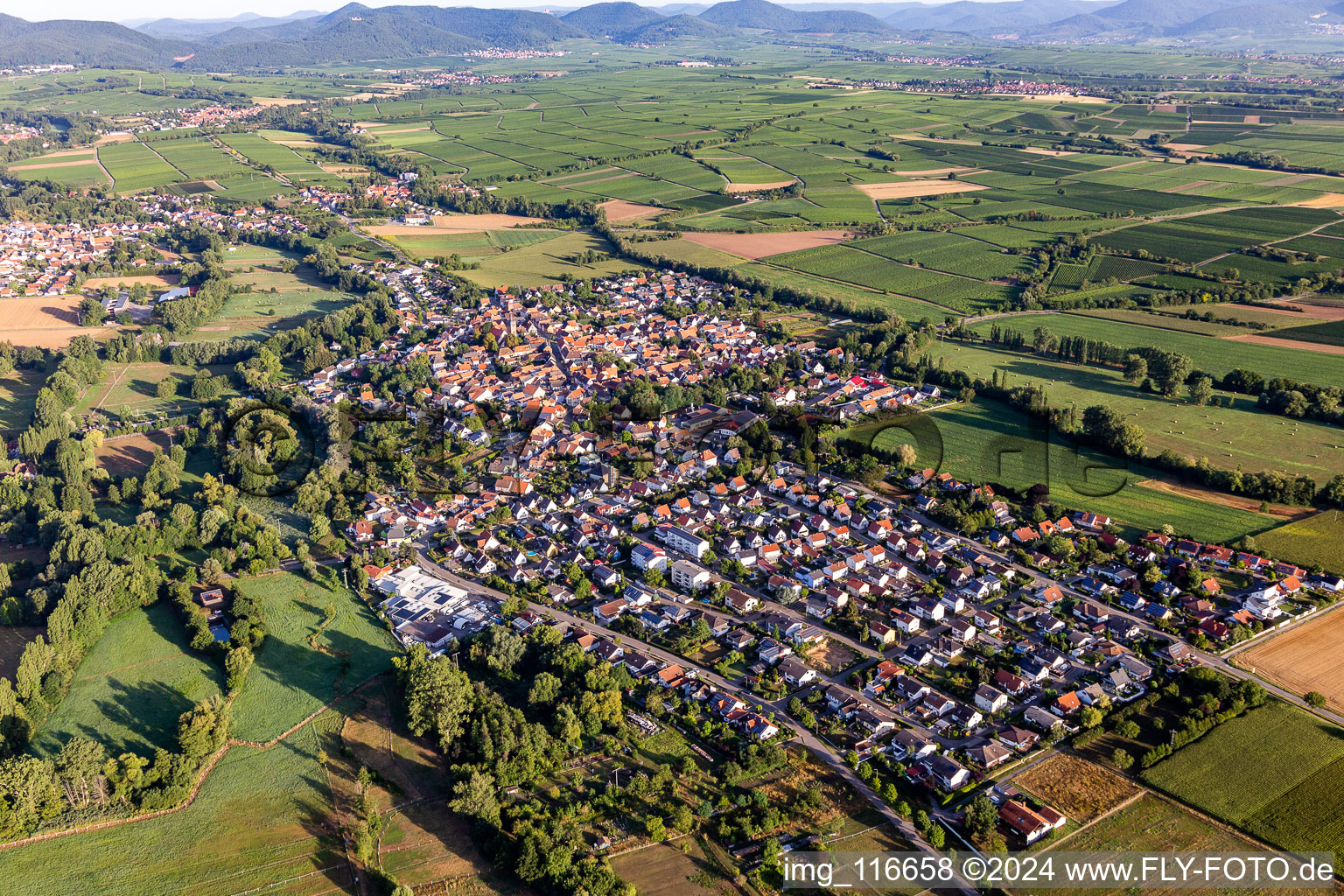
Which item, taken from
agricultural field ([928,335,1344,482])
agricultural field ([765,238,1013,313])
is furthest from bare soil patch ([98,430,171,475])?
agricultural field ([765,238,1013,313])

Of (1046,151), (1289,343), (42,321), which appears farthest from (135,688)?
(1046,151)

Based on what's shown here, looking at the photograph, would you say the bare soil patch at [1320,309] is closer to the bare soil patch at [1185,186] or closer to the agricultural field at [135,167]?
the bare soil patch at [1185,186]

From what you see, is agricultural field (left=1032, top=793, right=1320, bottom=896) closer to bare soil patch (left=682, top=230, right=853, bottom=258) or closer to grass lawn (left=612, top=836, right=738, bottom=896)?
grass lawn (left=612, top=836, right=738, bottom=896)

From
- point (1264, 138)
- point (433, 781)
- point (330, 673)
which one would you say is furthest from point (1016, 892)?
point (1264, 138)

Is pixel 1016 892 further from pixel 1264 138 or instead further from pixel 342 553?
pixel 1264 138

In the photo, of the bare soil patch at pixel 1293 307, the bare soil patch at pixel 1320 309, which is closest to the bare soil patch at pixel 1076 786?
the bare soil patch at pixel 1293 307

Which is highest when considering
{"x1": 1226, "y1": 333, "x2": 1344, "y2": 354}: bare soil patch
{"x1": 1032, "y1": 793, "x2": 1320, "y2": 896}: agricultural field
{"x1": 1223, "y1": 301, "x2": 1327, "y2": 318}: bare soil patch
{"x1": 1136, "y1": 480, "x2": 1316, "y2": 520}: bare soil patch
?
{"x1": 1223, "y1": 301, "x2": 1327, "y2": 318}: bare soil patch

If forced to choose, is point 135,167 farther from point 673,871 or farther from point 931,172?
point 673,871
